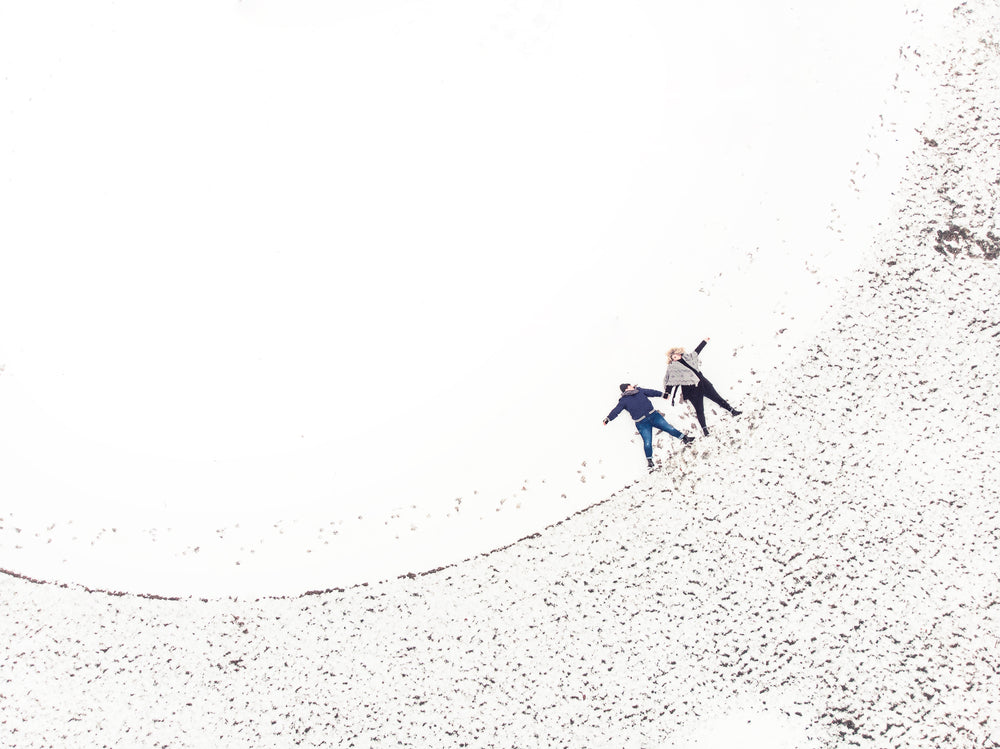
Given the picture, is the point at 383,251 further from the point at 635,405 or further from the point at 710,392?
the point at 710,392

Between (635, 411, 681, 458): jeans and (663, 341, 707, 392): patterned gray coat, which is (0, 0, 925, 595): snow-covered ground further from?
(663, 341, 707, 392): patterned gray coat

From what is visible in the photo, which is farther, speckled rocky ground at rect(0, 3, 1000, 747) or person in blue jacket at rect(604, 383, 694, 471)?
person in blue jacket at rect(604, 383, 694, 471)

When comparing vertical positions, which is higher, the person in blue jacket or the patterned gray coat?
the patterned gray coat

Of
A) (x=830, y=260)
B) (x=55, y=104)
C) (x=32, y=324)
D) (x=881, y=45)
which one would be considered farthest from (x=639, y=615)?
(x=55, y=104)

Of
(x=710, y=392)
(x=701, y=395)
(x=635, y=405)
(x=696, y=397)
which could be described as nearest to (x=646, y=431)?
(x=635, y=405)

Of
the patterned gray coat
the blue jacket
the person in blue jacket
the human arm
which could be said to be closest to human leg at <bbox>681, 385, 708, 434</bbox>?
the patterned gray coat

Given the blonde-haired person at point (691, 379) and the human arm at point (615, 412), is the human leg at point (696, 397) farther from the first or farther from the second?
the human arm at point (615, 412)

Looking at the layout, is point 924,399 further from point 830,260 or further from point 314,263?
point 314,263

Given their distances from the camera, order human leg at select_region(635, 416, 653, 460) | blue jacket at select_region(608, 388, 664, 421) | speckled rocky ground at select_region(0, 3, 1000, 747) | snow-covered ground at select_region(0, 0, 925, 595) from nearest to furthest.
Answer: speckled rocky ground at select_region(0, 3, 1000, 747)
blue jacket at select_region(608, 388, 664, 421)
human leg at select_region(635, 416, 653, 460)
snow-covered ground at select_region(0, 0, 925, 595)

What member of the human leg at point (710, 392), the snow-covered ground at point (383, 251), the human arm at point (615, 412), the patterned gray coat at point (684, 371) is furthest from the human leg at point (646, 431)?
the human leg at point (710, 392)
